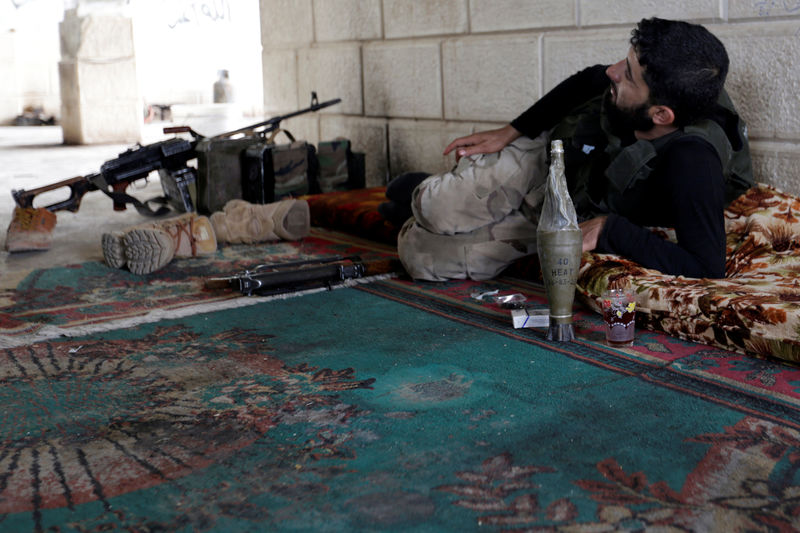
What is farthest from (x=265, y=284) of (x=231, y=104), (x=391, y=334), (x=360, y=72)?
(x=231, y=104)

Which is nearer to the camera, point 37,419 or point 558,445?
point 558,445

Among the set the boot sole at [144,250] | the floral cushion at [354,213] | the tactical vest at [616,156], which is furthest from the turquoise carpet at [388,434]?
the floral cushion at [354,213]

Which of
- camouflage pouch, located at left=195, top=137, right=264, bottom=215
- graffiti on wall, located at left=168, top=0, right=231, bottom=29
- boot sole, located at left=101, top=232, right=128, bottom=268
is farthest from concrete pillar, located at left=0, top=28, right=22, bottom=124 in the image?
boot sole, located at left=101, top=232, right=128, bottom=268

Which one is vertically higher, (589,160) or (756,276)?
(589,160)

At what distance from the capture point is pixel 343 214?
15.4ft

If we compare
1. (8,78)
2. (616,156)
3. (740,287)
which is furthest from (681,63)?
(8,78)

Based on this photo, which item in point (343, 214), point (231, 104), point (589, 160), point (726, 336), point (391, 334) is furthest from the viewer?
point (231, 104)

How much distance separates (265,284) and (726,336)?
5.41ft

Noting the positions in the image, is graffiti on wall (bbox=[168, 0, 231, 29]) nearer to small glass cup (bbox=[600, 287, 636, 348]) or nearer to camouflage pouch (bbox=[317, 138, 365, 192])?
camouflage pouch (bbox=[317, 138, 365, 192])

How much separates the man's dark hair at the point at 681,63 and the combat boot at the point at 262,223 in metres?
2.12

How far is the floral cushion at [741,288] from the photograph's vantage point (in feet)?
7.68

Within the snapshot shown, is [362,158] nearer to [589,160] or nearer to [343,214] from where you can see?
[343,214]

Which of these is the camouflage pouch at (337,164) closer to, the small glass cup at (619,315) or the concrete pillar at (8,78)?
the small glass cup at (619,315)

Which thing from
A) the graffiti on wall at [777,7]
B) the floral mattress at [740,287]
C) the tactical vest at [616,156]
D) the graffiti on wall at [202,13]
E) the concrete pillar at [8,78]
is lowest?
the floral mattress at [740,287]
